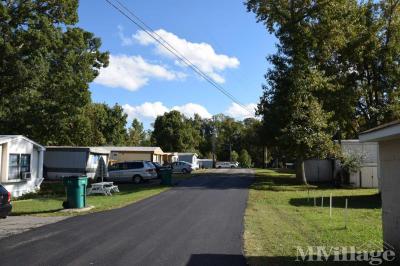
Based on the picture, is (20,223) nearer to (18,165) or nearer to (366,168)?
Result: (18,165)

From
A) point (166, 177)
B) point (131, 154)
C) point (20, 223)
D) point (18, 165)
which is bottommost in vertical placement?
point (20, 223)

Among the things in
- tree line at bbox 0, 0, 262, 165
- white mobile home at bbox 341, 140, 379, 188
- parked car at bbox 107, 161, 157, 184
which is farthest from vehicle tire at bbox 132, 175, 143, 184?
white mobile home at bbox 341, 140, 379, 188

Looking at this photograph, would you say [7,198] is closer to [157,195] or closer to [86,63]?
[157,195]

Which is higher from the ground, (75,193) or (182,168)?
(182,168)

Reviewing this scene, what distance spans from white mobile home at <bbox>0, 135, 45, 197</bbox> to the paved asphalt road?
379 inches

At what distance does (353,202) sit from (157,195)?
923cm

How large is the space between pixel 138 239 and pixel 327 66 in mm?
27215

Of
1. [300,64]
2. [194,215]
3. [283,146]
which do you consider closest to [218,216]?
[194,215]

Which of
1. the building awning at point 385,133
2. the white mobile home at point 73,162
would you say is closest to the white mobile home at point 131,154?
the white mobile home at point 73,162

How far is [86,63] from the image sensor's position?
34125 millimetres

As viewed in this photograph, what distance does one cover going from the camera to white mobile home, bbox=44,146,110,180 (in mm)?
36000

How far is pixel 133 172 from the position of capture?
3494 centimetres

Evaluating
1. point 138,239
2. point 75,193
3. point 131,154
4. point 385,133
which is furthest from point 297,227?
point 131,154

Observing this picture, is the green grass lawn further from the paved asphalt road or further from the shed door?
the shed door
